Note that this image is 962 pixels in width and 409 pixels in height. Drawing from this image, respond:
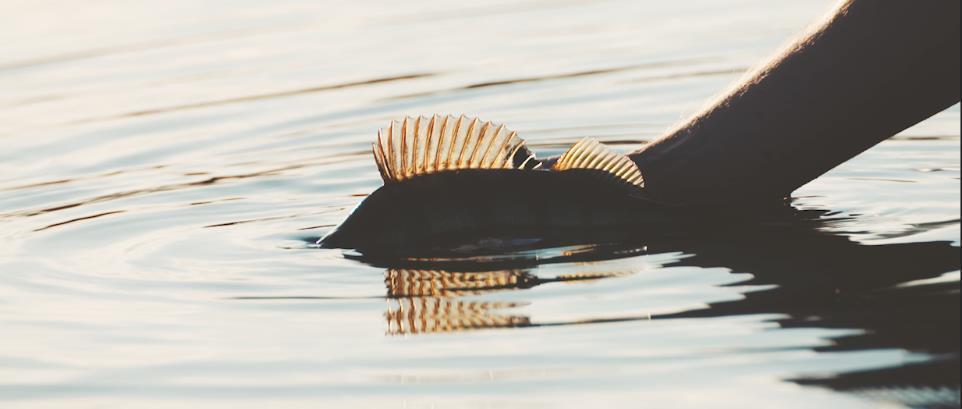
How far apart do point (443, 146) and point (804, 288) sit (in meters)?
1.16

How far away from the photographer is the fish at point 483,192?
14.5 feet

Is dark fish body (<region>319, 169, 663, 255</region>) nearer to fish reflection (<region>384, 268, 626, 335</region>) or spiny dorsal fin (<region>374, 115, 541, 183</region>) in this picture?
spiny dorsal fin (<region>374, 115, 541, 183</region>)

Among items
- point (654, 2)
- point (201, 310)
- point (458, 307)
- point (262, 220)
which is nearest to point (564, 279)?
point (458, 307)

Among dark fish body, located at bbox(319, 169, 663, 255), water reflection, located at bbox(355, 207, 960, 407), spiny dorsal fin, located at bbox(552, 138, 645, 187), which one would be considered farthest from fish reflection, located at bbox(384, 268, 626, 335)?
spiny dorsal fin, located at bbox(552, 138, 645, 187)

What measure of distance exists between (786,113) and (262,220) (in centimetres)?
189

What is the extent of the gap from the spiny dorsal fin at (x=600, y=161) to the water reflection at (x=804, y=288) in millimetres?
187

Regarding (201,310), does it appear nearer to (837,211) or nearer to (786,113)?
(786,113)

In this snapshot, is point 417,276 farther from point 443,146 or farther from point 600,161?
point 600,161

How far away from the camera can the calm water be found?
3266mm

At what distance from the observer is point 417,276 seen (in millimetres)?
4227

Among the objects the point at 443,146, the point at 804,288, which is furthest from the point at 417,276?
the point at 804,288

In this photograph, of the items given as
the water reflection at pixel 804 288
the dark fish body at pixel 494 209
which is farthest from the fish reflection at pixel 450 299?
the dark fish body at pixel 494 209

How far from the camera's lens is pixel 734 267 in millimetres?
4074

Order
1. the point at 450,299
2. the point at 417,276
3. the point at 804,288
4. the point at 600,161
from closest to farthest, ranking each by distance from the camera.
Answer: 1. the point at 804,288
2. the point at 450,299
3. the point at 417,276
4. the point at 600,161
